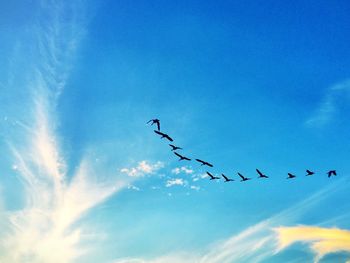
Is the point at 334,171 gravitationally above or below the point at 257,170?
below

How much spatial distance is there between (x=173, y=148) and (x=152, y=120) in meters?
12.5

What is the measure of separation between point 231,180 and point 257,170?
22.6 ft

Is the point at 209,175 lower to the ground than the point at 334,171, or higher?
higher

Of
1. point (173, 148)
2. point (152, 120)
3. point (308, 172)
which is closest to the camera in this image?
point (152, 120)

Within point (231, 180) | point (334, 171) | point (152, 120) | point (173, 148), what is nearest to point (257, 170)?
point (231, 180)

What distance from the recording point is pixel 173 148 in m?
77.5

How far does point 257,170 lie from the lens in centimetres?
8869

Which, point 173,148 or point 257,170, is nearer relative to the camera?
point 173,148

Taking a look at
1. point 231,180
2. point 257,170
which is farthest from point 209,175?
point 257,170

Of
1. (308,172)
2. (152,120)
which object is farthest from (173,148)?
(308,172)

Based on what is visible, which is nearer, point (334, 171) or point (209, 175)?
point (334, 171)

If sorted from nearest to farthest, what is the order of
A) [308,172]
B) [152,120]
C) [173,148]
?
[152,120]
[173,148]
[308,172]

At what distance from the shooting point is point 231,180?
91.8 metres

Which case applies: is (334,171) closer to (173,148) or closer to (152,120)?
(173,148)
